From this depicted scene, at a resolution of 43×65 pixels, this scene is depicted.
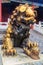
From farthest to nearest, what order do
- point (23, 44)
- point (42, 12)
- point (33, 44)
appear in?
point (42, 12), point (23, 44), point (33, 44)

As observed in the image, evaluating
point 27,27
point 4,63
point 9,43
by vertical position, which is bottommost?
point 4,63

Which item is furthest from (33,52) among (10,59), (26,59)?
(10,59)

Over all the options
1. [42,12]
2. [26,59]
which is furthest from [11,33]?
[42,12]

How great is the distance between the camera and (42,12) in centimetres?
664

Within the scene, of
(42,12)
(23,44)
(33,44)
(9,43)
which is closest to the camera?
(33,44)

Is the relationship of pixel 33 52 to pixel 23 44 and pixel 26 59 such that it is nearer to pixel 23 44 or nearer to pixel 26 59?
pixel 26 59

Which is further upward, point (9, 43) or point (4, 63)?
point (9, 43)

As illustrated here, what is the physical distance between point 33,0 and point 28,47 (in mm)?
4130

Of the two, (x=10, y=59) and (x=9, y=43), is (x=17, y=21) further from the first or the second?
(x=10, y=59)

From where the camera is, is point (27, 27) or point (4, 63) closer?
point (4, 63)

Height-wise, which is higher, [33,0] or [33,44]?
[33,0]

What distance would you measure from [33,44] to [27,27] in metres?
0.15

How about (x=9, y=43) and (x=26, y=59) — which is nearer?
(x=26, y=59)

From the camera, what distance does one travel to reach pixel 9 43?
1.73 metres
